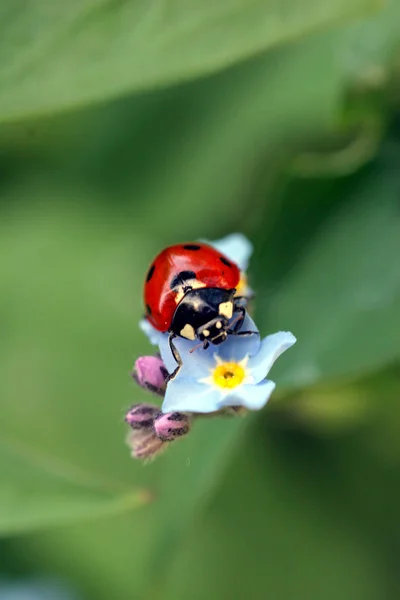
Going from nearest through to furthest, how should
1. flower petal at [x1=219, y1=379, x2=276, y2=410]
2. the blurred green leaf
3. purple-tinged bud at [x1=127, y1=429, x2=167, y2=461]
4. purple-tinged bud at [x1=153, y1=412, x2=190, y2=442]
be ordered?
flower petal at [x1=219, y1=379, x2=276, y2=410], purple-tinged bud at [x1=153, y1=412, x2=190, y2=442], purple-tinged bud at [x1=127, y1=429, x2=167, y2=461], the blurred green leaf

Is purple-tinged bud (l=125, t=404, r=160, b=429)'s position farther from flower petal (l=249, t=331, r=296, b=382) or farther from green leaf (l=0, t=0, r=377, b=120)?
green leaf (l=0, t=0, r=377, b=120)

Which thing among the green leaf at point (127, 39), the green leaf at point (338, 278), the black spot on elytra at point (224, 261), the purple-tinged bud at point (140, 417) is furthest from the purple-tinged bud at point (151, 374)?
the green leaf at point (127, 39)

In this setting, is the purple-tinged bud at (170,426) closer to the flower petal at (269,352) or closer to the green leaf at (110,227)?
the flower petal at (269,352)

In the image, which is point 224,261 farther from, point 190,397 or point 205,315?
point 190,397

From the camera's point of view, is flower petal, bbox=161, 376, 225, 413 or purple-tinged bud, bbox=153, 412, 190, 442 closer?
flower petal, bbox=161, 376, 225, 413

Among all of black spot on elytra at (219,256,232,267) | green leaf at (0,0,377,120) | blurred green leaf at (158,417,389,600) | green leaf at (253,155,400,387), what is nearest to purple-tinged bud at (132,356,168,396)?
black spot on elytra at (219,256,232,267)

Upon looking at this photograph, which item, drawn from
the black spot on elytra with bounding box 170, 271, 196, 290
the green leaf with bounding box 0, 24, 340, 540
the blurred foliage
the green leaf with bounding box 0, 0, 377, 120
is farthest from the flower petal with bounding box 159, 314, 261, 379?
the green leaf with bounding box 0, 24, 340, 540

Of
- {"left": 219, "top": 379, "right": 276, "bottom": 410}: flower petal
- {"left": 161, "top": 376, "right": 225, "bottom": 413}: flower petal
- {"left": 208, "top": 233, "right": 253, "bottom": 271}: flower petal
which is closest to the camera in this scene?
{"left": 219, "top": 379, "right": 276, "bottom": 410}: flower petal

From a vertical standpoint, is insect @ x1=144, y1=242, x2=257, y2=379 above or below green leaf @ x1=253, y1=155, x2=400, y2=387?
below

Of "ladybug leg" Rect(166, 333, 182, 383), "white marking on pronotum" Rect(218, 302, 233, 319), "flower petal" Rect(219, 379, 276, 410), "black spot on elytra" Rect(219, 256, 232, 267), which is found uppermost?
"black spot on elytra" Rect(219, 256, 232, 267)
